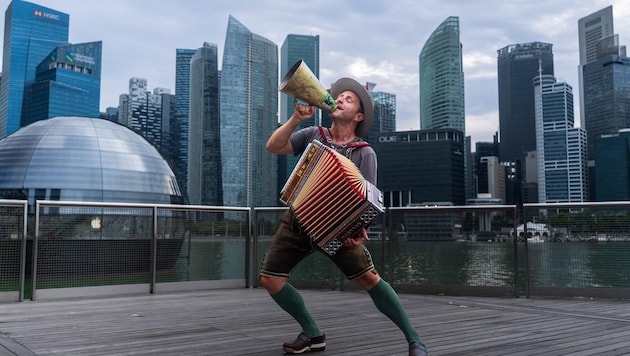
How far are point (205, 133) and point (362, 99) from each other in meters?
164

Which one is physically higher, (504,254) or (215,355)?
(504,254)

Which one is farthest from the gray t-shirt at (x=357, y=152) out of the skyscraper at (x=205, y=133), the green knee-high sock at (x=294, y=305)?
the skyscraper at (x=205, y=133)

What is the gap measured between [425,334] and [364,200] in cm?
192

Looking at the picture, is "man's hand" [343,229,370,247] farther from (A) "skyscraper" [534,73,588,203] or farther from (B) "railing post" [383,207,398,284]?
(A) "skyscraper" [534,73,588,203]

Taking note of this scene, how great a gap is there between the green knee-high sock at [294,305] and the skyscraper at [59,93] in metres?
171

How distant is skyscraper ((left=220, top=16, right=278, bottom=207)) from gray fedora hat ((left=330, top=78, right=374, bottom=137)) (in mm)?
119323

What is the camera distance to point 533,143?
186 metres

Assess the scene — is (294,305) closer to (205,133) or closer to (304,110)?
(304,110)

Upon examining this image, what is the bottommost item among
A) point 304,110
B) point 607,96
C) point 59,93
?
point 304,110

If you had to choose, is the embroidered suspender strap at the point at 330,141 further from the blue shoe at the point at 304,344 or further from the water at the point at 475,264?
the water at the point at 475,264

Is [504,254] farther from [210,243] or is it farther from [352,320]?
[210,243]

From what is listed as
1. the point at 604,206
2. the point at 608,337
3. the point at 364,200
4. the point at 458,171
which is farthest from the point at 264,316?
the point at 458,171

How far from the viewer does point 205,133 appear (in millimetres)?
164000

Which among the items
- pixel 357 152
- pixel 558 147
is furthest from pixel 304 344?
pixel 558 147
